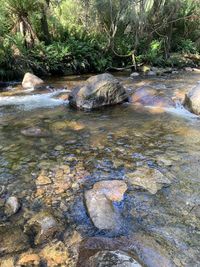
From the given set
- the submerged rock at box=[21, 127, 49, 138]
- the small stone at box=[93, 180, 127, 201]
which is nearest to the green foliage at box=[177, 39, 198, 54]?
the submerged rock at box=[21, 127, 49, 138]

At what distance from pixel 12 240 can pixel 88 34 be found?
9697 mm

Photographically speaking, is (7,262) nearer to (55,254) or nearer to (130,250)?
(55,254)

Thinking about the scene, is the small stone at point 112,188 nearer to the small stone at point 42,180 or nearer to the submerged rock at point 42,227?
→ the small stone at point 42,180

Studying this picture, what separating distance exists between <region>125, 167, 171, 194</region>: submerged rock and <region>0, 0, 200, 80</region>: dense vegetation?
6579 millimetres

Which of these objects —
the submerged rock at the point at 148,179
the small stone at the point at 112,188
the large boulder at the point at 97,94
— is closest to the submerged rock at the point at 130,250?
the small stone at the point at 112,188

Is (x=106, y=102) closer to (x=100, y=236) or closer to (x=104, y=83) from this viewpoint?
(x=104, y=83)

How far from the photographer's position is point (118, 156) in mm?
4383

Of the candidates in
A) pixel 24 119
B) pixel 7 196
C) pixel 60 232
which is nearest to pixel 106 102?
pixel 24 119

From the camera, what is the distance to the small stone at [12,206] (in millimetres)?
3114

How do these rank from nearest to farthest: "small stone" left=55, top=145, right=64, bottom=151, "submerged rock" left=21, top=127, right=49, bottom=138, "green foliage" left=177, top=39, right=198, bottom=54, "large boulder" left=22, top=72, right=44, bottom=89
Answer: "small stone" left=55, top=145, right=64, bottom=151, "submerged rock" left=21, top=127, right=49, bottom=138, "large boulder" left=22, top=72, right=44, bottom=89, "green foliage" left=177, top=39, right=198, bottom=54

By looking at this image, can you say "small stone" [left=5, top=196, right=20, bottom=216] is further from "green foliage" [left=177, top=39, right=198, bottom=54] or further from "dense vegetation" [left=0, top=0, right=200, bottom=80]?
"green foliage" [left=177, top=39, right=198, bottom=54]

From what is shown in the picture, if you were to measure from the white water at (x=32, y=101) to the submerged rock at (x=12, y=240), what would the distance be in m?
4.30

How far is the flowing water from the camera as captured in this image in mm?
2826

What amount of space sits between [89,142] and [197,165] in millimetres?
1668
